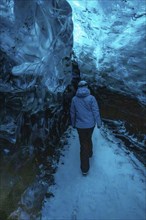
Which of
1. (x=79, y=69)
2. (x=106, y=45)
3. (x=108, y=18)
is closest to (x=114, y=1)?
(x=108, y=18)

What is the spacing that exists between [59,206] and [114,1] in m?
7.70

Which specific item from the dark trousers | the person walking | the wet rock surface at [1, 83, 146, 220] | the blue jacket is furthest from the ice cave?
the blue jacket

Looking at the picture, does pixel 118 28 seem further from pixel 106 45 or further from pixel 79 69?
pixel 79 69

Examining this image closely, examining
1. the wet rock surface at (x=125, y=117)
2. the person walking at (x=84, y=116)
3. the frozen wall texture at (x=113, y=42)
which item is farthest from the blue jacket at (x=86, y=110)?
the frozen wall texture at (x=113, y=42)

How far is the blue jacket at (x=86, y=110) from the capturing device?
5.34 meters

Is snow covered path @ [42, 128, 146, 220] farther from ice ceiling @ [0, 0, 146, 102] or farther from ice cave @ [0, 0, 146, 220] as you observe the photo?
ice ceiling @ [0, 0, 146, 102]

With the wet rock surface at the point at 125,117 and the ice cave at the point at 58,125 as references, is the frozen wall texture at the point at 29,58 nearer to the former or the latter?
the ice cave at the point at 58,125

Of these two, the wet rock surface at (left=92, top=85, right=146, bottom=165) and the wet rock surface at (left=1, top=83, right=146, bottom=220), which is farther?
the wet rock surface at (left=92, top=85, right=146, bottom=165)

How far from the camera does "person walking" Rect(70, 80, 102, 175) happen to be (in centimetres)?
534

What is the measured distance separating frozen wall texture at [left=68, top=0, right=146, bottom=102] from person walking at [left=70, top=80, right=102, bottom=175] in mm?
2367

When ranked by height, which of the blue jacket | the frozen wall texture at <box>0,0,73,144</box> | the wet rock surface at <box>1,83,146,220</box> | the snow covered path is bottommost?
the snow covered path

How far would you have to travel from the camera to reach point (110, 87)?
7.67 metres

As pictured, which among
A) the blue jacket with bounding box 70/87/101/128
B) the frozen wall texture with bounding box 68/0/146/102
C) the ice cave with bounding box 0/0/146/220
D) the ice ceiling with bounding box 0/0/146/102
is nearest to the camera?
the ice cave with bounding box 0/0/146/220

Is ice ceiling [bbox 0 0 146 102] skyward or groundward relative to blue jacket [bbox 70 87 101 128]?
skyward
